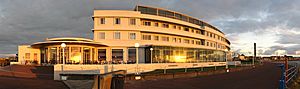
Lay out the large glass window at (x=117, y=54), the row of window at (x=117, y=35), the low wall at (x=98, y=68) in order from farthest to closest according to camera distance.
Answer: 1. the large glass window at (x=117, y=54)
2. the row of window at (x=117, y=35)
3. the low wall at (x=98, y=68)

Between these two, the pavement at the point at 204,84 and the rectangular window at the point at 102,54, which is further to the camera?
the rectangular window at the point at 102,54

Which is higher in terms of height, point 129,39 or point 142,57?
point 129,39

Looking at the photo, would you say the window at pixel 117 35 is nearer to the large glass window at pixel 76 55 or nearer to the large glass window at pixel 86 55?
the large glass window at pixel 86 55

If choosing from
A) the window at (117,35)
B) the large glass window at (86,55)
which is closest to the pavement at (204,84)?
the large glass window at (86,55)

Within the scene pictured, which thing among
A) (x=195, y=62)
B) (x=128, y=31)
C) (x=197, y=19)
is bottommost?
(x=195, y=62)

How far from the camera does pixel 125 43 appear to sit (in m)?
38.9

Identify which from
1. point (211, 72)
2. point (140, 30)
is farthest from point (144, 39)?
point (211, 72)

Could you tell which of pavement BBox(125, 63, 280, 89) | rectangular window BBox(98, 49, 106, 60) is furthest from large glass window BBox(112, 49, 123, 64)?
pavement BBox(125, 63, 280, 89)

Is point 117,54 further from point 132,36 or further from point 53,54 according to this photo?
point 53,54

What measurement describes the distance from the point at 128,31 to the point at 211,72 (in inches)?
732

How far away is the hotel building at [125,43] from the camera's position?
3186 cm

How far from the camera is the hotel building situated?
105 ft

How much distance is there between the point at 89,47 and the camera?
3475cm

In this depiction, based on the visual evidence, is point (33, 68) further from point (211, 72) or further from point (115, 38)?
point (211, 72)
